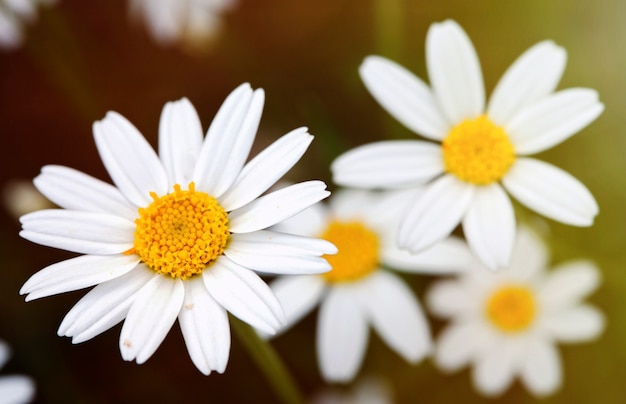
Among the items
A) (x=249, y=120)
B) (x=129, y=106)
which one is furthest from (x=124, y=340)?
(x=129, y=106)

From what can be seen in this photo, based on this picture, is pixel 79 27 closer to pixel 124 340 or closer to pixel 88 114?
pixel 88 114

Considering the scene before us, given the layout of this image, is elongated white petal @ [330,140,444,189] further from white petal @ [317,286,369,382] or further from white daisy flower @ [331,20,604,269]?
white petal @ [317,286,369,382]

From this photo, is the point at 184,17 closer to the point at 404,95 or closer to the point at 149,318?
the point at 404,95

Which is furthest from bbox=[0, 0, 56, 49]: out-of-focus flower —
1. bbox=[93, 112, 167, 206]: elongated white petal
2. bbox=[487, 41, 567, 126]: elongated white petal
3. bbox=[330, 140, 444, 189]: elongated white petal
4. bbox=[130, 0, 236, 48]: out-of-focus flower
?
bbox=[487, 41, 567, 126]: elongated white petal

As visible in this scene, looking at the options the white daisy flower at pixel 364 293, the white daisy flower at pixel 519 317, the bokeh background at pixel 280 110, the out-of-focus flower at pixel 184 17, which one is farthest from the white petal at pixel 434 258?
the out-of-focus flower at pixel 184 17

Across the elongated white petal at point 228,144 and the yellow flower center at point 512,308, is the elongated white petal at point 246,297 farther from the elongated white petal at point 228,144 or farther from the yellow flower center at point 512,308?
the yellow flower center at point 512,308

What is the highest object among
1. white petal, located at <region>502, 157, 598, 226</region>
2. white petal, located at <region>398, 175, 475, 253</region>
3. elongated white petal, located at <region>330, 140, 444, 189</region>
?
elongated white petal, located at <region>330, 140, 444, 189</region>

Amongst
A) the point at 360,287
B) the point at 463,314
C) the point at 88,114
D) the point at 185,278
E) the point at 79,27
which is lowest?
the point at 463,314
